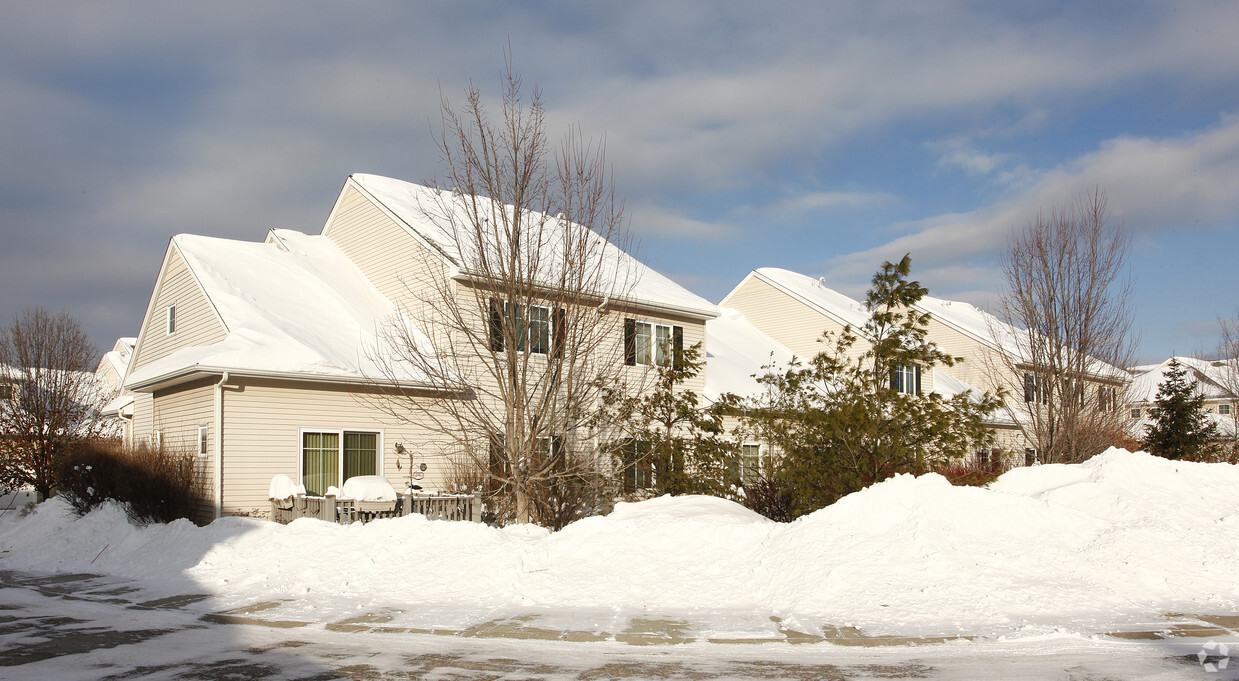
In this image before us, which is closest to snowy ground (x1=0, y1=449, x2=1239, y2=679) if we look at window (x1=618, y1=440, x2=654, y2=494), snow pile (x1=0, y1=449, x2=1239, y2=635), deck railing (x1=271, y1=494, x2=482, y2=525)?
snow pile (x1=0, y1=449, x2=1239, y2=635)

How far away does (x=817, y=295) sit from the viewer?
115ft

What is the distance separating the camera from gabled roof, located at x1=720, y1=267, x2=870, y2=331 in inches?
1305

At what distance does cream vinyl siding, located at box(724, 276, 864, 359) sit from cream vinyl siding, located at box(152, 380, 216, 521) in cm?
2127

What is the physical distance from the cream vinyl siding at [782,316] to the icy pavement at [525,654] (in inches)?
972

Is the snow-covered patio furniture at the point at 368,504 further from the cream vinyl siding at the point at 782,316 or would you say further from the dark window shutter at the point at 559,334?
the cream vinyl siding at the point at 782,316

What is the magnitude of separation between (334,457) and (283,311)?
393cm

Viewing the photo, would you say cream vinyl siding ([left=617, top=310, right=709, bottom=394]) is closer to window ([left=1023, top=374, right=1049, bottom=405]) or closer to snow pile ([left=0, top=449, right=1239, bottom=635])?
window ([left=1023, top=374, right=1049, bottom=405])

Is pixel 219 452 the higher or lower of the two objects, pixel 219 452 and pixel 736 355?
the lower

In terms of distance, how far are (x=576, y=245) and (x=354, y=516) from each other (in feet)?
21.3

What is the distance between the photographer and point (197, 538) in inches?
565

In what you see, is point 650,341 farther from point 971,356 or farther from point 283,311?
point 971,356

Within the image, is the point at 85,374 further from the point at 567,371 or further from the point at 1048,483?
the point at 1048,483

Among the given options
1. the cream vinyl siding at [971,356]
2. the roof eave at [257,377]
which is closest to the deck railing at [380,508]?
the roof eave at [257,377]

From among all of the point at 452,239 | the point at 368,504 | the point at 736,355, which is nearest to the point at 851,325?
the point at 736,355
